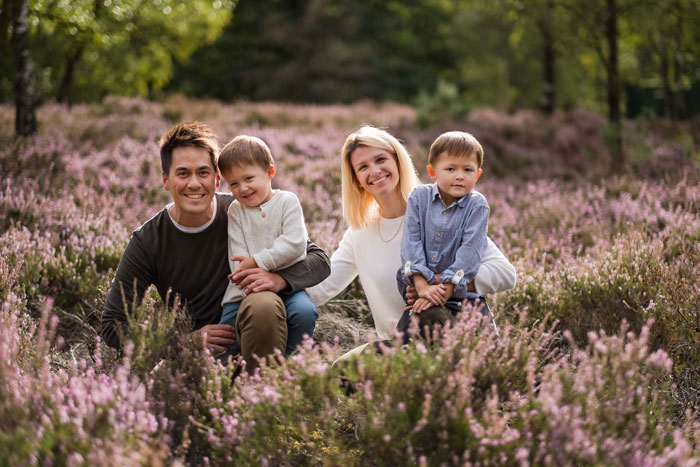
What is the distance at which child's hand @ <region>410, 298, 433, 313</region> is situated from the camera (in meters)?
3.01

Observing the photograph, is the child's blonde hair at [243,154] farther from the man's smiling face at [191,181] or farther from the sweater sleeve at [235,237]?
the sweater sleeve at [235,237]

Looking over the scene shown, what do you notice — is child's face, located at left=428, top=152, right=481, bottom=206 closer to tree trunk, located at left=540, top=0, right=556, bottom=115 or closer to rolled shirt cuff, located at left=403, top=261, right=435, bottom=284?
rolled shirt cuff, located at left=403, top=261, right=435, bottom=284

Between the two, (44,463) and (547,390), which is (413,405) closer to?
(547,390)

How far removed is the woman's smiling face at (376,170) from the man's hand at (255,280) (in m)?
0.74

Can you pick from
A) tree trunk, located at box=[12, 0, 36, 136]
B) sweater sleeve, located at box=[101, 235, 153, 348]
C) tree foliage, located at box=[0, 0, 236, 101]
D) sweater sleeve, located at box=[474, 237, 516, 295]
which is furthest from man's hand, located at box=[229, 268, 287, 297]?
tree foliage, located at box=[0, 0, 236, 101]

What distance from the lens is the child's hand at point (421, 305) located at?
3014 millimetres

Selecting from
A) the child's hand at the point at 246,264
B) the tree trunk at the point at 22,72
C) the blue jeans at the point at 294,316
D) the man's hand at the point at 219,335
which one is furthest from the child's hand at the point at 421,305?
the tree trunk at the point at 22,72

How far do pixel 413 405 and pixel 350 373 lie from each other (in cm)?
26

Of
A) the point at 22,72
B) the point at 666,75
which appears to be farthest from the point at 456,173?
the point at 666,75

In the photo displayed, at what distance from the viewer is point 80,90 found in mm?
15656

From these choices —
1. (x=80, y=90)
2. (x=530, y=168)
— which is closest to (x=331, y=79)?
(x=80, y=90)

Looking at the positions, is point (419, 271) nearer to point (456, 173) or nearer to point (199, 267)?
point (456, 173)

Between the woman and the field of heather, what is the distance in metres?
0.63

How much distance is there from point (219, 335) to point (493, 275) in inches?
56.3
